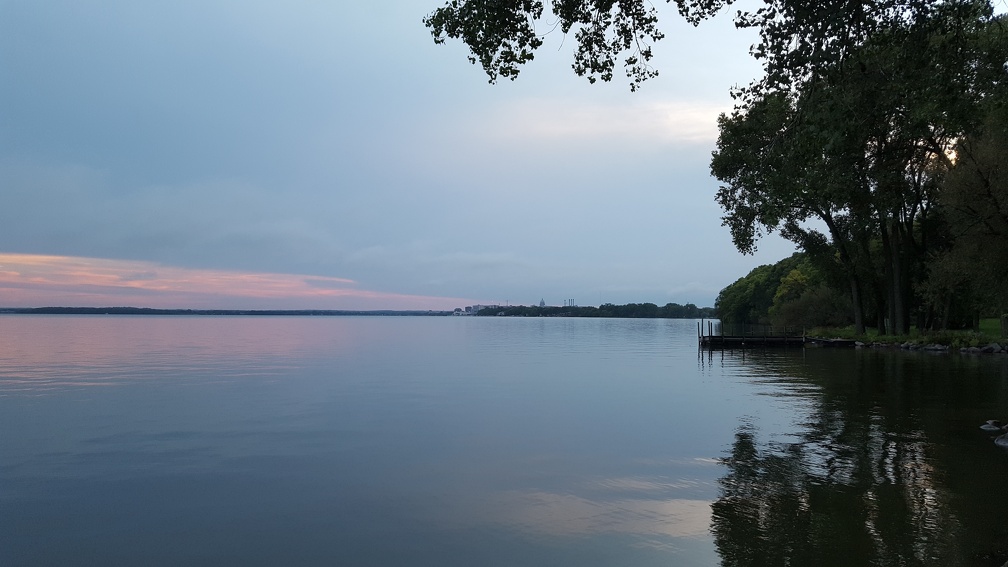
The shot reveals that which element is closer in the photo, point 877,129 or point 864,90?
point 864,90

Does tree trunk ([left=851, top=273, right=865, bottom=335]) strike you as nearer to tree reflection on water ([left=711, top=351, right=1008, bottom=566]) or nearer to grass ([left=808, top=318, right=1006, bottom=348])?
grass ([left=808, top=318, right=1006, bottom=348])

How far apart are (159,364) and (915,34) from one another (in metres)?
40.2

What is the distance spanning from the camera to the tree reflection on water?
8805 mm

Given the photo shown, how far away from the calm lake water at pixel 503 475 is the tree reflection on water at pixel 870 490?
5 cm

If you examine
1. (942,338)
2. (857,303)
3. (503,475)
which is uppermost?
(857,303)

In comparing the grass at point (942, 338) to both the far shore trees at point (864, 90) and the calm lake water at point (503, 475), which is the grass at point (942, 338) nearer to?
the far shore trees at point (864, 90)

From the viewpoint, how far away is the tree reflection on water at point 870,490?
28.9 ft

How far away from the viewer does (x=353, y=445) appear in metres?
16.6

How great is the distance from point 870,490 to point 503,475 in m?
6.78

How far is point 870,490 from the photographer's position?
1155 centimetres

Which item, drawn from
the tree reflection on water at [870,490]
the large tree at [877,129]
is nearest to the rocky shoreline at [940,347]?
the large tree at [877,129]

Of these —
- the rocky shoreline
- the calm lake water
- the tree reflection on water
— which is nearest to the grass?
the rocky shoreline

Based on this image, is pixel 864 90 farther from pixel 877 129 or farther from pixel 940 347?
pixel 940 347

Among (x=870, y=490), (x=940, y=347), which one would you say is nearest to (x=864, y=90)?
(x=870, y=490)
